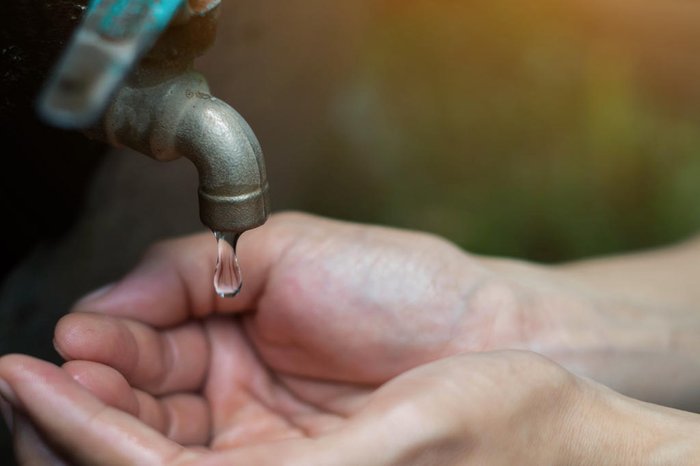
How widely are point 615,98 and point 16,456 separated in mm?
783

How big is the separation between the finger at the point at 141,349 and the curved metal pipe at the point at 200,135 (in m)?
0.15

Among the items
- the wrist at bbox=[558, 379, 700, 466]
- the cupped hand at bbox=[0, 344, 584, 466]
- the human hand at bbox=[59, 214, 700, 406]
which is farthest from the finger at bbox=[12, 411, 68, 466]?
the wrist at bbox=[558, 379, 700, 466]

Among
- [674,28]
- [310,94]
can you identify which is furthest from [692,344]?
[310,94]

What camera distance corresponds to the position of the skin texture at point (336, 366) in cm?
47

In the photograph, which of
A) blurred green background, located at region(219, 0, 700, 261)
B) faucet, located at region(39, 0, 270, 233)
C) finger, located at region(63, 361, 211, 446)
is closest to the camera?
faucet, located at region(39, 0, 270, 233)

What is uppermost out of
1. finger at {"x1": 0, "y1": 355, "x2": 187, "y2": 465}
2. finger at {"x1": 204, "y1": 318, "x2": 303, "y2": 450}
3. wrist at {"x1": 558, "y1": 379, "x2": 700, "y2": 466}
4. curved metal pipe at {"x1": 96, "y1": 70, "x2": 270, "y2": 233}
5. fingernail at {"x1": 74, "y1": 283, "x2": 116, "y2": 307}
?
curved metal pipe at {"x1": 96, "y1": 70, "x2": 270, "y2": 233}

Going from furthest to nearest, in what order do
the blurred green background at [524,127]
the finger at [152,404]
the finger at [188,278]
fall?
1. the blurred green background at [524,127]
2. the finger at [188,278]
3. the finger at [152,404]

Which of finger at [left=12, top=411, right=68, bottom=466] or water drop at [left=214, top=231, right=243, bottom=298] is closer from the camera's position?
finger at [left=12, top=411, right=68, bottom=466]

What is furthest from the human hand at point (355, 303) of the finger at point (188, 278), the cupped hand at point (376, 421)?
the cupped hand at point (376, 421)

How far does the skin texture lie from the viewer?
1.53ft

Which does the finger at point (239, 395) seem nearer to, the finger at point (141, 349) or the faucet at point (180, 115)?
the finger at point (141, 349)

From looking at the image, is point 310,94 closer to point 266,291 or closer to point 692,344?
point 266,291

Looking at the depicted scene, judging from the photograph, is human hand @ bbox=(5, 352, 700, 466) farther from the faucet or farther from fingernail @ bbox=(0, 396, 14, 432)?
the faucet

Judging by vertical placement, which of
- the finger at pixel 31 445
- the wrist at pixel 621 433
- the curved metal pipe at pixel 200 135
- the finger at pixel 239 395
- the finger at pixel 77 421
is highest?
the curved metal pipe at pixel 200 135
